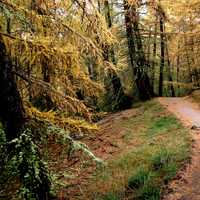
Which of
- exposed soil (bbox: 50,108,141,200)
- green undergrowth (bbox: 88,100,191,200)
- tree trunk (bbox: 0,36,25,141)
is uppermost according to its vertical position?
tree trunk (bbox: 0,36,25,141)

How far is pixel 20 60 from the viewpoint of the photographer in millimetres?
8570

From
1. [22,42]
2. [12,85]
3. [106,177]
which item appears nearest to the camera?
[12,85]

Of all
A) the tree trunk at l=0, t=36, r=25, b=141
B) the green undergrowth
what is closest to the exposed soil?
the green undergrowth

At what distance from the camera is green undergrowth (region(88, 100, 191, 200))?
8016mm

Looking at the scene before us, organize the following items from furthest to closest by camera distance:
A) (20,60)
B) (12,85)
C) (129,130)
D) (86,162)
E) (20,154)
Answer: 1. (129,130)
2. (86,162)
3. (20,60)
4. (12,85)
5. (20,154)

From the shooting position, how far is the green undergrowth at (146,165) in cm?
802

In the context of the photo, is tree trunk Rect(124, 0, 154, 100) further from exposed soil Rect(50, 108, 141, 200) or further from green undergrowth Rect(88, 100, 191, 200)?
green undergrowth Rect(88, 100, 191, 200)

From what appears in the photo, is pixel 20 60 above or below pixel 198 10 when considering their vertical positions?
below

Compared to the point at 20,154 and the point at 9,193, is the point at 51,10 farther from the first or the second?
the point at 9,193

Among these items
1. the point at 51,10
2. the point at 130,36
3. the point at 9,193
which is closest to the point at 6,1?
the point at 51,10

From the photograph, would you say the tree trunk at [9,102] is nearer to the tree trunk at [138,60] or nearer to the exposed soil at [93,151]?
the exposed soil at [93,151]

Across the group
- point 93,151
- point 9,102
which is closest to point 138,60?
point 93,151

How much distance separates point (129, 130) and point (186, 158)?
5.28m

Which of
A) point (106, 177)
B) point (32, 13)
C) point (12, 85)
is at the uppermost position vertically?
point (32, 13)
